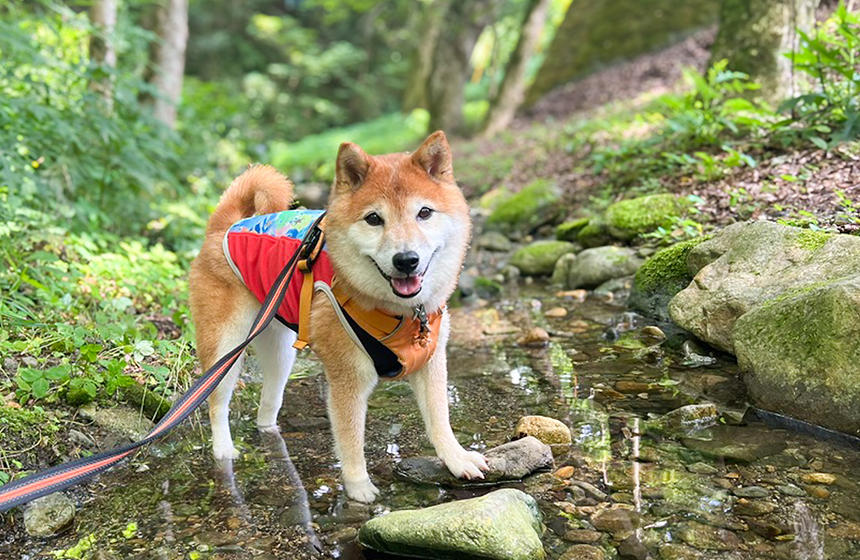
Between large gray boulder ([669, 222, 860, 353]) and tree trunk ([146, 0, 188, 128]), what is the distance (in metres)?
8.52

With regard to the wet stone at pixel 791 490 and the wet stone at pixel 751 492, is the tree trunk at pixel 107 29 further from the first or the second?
the wet stone at pixel 791 490

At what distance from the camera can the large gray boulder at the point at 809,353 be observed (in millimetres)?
3256

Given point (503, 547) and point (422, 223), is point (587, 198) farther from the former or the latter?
point (503, 547)

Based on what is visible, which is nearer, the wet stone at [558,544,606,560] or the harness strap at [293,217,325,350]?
the wet stone at [558,544,606,560]

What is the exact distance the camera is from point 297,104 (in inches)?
1102

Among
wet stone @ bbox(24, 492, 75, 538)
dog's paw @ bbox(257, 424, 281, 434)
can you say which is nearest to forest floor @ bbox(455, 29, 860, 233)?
dog's paw @ bbox(257, 424, 281, 434)

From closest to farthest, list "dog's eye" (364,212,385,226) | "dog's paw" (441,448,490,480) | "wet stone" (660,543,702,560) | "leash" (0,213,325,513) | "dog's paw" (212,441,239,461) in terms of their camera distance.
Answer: "leash" (0,213,325,513), "wet stone" (660,543,702,560), "dog's eye" (364,212,385,226), "dog's paw" (441,448,490,480), "dog's paw" (212,441,239,461)

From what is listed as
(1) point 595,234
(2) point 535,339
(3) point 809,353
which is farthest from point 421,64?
(3) point 809,353

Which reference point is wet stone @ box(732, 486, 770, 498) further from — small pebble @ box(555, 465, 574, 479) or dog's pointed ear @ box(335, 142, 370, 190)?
dog's pointed ear @ box(335, 142, 370, 190)

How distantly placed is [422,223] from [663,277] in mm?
3038

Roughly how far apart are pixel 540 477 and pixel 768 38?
21.2 ft

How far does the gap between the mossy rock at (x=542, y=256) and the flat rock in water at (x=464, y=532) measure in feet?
15.8

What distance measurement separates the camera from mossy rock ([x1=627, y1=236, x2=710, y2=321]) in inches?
204

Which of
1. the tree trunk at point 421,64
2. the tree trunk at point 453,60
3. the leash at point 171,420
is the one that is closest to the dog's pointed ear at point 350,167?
the leash at point 171,420
